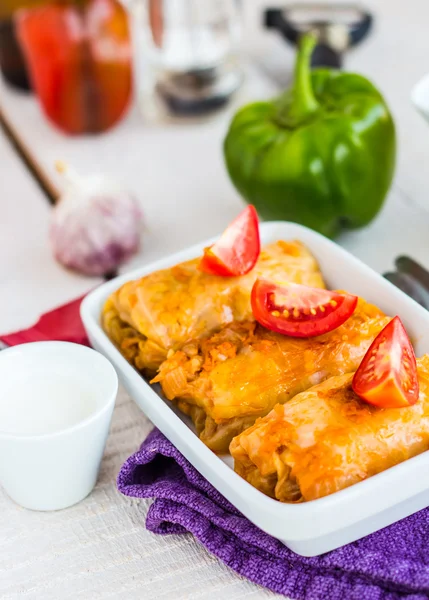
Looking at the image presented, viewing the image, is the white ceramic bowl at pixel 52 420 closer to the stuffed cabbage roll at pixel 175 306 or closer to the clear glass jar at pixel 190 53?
the stuffed cabbage roll at pixel 175 306

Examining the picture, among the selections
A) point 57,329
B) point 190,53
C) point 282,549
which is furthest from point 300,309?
point 190,53

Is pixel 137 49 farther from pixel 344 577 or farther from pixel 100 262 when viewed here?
pixel 344 577

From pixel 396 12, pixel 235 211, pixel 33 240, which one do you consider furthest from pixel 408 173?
pixel 396 12

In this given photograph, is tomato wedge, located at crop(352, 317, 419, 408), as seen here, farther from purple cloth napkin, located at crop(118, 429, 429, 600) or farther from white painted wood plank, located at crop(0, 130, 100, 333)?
white painted wood plank, located at crop(0, 130, 100, 333)

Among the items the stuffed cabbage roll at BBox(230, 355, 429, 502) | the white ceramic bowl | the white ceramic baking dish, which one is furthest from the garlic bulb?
the stuffed cabbage roll at BBox(230, 355, 429, 502)

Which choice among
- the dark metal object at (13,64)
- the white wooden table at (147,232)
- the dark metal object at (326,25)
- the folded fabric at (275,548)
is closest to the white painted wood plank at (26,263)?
the white wooden table at (147,232)

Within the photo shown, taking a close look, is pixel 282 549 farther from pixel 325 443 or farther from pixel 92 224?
pixel 92 224

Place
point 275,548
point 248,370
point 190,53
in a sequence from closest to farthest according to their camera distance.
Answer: point 275,548 < point 248,370 < point 190,53
